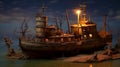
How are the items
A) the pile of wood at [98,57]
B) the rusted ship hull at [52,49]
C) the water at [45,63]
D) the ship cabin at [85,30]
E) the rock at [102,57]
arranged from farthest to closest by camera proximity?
the ship cabin at [85,30] → the rusted ship hull at [52,49] → the rock at [102,57] → the pile of wood at [98,57] → the water at [45,63]

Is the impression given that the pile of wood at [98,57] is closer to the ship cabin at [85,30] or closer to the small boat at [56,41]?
the small boat at [56,41]

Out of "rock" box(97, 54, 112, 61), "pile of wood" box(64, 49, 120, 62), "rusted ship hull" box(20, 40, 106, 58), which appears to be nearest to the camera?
"pile of wood" box(64, 49, 120, 62)

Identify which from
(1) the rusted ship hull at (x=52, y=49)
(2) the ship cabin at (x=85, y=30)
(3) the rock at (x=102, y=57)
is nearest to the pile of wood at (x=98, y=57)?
(3) the rock at (x=102, y=57)

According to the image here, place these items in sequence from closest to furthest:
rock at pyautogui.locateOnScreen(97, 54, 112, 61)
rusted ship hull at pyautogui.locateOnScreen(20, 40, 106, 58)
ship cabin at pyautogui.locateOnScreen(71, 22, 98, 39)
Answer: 1. rock at pyautogui.locateOnScreen(97, 54, 112, 61)
2. rusted ship hull at pyautogui.locateOnScreen(20, 40, 106, 58)
3. ship cabin at pyautogui.locateOnScreen(71, 22, 98, 39)

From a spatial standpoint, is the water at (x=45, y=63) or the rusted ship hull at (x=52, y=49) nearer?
the water at (x=45, y=63)

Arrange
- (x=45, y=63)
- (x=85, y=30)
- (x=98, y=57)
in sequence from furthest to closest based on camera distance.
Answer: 1. (x=85, y=30)
2. (x=98, y=57)
3. (x=45, y=63)

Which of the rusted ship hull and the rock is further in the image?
the rusted ship hull

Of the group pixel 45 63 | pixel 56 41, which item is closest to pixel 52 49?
pixel 56 41

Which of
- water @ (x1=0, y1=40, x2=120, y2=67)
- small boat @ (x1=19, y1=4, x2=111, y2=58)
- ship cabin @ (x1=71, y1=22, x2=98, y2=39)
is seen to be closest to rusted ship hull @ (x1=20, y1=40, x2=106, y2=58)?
small boat @ (x1=19, y1=4, x2=111, y2=58)

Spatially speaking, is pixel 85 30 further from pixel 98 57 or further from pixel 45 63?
pixel 45 63

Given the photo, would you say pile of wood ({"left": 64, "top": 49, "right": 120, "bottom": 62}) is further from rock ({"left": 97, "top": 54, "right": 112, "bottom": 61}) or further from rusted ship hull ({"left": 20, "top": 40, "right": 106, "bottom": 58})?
rusted ship hull ({"left": 20, "top": 40, "right": 106, "bottom": 58})

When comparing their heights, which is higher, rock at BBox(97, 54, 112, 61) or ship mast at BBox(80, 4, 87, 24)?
ship mast at BBox(80, 4, 87, 24)

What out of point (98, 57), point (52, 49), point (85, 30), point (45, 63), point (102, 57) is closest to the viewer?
point (45, 63)

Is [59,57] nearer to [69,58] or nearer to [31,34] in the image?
[69,58]
